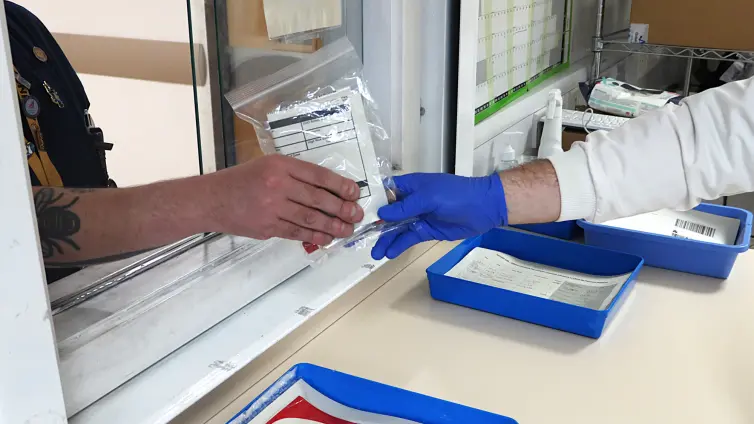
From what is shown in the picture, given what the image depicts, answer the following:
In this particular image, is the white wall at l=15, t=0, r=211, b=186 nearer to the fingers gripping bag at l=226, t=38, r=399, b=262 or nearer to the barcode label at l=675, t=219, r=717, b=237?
the fingers gripping bag at l=226, t=38, r=399, b=262

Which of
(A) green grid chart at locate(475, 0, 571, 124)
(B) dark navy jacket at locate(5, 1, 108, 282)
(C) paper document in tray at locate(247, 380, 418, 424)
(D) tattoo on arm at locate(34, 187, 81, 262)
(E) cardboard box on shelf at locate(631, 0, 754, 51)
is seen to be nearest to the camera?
(D) tattoo on arm at locate(34, 187, 81, 262)

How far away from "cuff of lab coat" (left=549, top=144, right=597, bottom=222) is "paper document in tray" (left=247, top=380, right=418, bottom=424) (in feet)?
1.36

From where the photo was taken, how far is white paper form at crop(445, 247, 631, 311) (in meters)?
1.03

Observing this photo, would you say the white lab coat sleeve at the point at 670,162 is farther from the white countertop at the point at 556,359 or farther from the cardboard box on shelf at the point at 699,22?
the cardboard box on shelf at the point at 699,22

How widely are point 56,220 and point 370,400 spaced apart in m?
0.38

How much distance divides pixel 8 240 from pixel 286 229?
0.30m

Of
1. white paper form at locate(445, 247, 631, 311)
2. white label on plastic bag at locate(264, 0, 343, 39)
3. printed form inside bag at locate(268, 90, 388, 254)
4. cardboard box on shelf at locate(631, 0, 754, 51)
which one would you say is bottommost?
white paper form at locate(445, 247, 631, 311)

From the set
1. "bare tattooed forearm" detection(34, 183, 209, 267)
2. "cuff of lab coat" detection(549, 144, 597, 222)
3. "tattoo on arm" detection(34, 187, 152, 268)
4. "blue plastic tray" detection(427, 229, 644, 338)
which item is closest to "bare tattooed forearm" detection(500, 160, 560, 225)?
"cuff of lab coat" detection(549, 144, 597, 222)

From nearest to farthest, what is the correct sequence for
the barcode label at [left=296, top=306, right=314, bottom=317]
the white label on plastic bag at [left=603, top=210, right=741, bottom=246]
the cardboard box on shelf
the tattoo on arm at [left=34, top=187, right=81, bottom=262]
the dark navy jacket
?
1. the tattoo on arm at [left=34, top=187, right=81, bottom=262]
2. the barcode label at [left=296, top=306, right=314, bottom=317]
3. the dark navy jacket
4. the white label on plastic bag at [left=603, top=210, right=741, bottom=246]
5. the cardboard box on shelf

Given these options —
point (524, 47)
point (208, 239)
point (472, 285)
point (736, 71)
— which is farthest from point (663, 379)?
point (736, 71)

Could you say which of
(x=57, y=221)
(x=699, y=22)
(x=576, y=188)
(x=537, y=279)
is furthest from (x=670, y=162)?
(x=699, y=22)

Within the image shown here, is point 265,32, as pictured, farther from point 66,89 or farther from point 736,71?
point 736,71

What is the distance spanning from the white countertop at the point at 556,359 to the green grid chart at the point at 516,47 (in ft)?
1.72

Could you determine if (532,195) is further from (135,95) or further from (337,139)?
(135,95)
